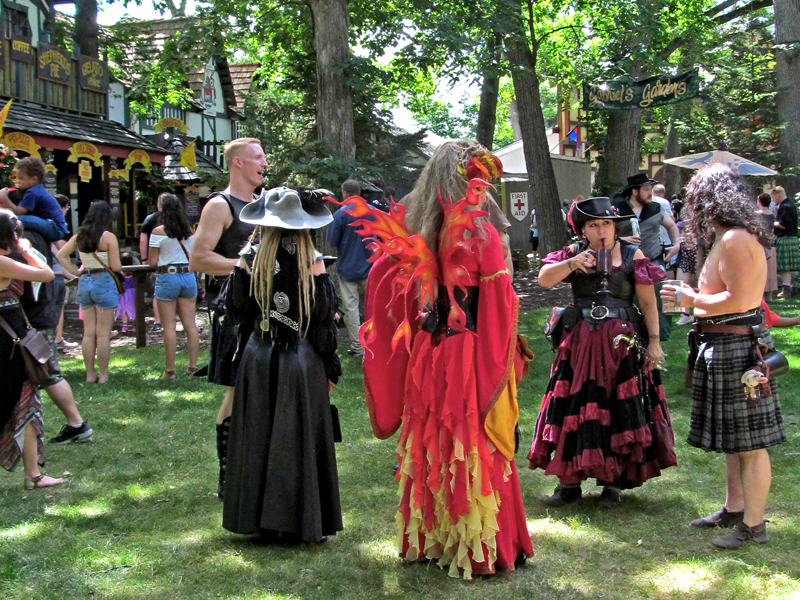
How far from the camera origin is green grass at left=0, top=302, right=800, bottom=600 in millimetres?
3674

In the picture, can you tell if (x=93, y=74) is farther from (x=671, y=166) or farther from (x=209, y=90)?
(x=671, y=166)

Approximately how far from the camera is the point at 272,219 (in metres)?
3.97

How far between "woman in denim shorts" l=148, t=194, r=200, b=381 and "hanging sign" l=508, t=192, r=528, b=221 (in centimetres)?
1983

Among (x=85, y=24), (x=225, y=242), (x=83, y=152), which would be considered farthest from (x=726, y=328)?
(x=85, y=24)

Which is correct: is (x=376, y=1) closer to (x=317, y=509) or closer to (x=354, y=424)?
(x=354, y=424)

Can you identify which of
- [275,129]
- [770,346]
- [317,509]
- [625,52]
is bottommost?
[317,509]

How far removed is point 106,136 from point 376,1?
7456 mm

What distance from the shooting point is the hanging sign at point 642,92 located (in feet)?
46.4

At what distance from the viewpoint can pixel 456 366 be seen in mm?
3682

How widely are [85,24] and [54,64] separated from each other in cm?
169

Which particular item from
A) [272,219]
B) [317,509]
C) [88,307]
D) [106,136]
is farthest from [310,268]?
[106,136]

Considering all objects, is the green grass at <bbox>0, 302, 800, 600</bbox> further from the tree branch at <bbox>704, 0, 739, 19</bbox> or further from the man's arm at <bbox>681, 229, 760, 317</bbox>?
the tree branch at <bbox>704, 0, 739, 19</bbox>

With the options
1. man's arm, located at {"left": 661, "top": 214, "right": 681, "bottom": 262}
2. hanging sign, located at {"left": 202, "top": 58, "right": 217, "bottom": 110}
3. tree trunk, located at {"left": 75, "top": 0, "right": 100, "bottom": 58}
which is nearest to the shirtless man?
man's arm, located at {"left": 661, "top": 214, "right": 681, "bottom": 262}

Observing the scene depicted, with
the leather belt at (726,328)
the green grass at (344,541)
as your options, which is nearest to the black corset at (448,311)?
the green grass at (344,541)
